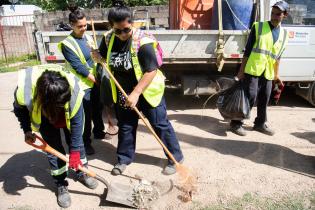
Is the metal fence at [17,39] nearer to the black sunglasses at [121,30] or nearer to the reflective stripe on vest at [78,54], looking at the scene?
the reflective stripe on vest at [78,54]

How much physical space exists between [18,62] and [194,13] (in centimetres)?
910

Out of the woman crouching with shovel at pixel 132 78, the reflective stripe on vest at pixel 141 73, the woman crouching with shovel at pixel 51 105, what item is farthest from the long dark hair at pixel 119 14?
the woman crouching with shovel at pixel 51 105

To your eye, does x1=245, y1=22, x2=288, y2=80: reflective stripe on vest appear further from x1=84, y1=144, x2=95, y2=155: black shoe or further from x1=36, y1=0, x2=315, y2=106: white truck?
x1=84, y1=144, x2=95, y2=155: black shoe

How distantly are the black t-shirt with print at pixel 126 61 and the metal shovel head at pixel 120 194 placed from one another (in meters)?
0.92

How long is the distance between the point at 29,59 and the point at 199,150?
11.2 m

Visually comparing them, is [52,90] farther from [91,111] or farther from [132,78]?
[91,111]

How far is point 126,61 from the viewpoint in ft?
10.2

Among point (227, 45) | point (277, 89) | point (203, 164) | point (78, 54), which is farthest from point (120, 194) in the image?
point (277, 89)

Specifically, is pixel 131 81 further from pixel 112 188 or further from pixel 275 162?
pixel 275 162

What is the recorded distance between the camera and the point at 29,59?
13305mm

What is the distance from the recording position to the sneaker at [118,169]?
3.59 metres

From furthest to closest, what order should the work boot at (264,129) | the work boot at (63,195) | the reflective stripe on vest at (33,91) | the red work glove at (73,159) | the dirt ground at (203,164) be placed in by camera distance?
the work boot at (264,129)
the dirt ground at (203,164)
the work boot at (63,195)
the red work glove at (73,159)
the reflective stripe on vest at (33,91)

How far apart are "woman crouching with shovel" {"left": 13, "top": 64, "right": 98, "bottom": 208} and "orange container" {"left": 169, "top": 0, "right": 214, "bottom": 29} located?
3868 mm

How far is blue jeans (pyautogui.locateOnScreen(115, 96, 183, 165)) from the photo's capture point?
3.34 meters
